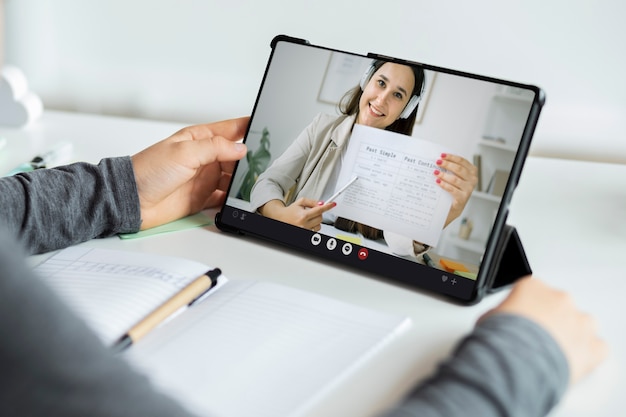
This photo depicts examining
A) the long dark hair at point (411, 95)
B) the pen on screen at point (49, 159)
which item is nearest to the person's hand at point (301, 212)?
the long dark hair at point (411, 95)

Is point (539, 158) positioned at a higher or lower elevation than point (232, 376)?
higher

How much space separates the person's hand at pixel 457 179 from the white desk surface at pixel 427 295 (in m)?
0.10

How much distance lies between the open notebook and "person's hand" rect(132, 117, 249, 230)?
0.42 ft

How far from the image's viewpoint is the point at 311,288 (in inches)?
31.4

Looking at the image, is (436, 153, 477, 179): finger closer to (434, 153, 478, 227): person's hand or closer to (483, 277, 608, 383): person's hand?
(434, 153, 478, 227): person's hand

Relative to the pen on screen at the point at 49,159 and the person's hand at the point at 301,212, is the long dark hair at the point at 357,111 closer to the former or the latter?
the person's hand at the point at 301,212

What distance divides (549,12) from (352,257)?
658mm

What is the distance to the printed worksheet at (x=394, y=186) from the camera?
2.74 feet

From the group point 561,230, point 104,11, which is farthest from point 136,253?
point 104,11

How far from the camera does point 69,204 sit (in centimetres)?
86

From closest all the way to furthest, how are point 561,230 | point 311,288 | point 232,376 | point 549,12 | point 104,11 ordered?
point 232,376 → point 311,288 → point 561,230 → point 549,12 → point 104,11

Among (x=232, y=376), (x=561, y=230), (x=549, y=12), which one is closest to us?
(x=232, y=376)

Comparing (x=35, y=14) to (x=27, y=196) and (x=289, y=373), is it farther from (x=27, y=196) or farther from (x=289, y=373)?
(x=289, y=373)

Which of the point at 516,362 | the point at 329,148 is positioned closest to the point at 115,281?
the point at 329,148
